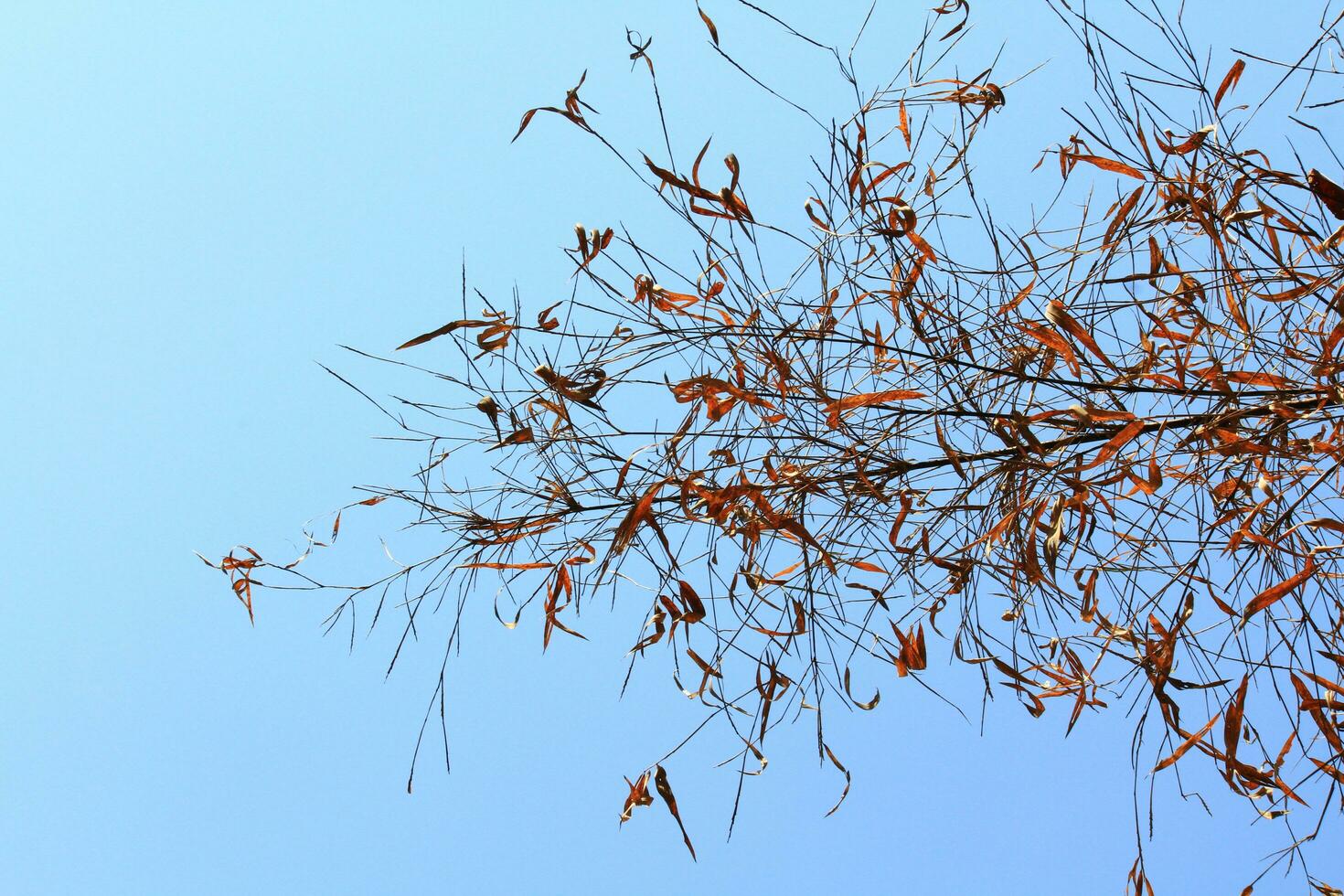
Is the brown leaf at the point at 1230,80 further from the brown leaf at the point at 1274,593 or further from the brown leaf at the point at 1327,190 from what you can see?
the brown leaf at the point at 1274,593

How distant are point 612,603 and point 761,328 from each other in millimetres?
391

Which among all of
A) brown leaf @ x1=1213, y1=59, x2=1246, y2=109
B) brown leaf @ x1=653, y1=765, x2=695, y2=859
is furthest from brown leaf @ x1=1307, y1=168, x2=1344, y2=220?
brown leaf @ x1=653, y1=765, x2=695, y2=859

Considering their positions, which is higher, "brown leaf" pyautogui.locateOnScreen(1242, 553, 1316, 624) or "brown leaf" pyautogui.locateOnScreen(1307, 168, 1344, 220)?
"brown leaf" pyautogui.locateOnScreen(1307, 168, 1344, 220)

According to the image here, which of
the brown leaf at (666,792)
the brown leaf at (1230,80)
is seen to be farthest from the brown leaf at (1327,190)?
the brown leaf at (666,792)

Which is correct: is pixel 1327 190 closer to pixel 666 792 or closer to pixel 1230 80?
pixel 1230 80

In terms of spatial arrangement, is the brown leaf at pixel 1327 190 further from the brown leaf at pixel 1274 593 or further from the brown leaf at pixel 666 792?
the brown leaf at pixel 666 792

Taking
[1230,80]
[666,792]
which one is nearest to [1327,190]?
[1230,80]

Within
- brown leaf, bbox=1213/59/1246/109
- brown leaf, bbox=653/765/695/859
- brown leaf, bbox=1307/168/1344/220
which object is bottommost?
brown leaf, bbox=653/765/695/859

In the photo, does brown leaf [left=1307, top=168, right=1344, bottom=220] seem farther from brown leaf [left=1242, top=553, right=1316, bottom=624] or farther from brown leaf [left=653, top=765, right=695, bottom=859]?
brown leaf [left=653, top=765, right=695, bottom=859]

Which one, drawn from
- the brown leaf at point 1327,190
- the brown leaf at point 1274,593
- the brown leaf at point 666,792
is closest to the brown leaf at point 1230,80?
the brown leaf at point 1327,190

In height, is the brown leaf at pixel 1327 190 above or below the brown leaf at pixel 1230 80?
below

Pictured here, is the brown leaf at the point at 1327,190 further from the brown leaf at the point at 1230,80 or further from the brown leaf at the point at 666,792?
the brown leaf at the point at 666,792

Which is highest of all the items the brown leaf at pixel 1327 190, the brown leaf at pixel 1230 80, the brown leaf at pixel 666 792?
the brown leaf at pixel 1230 80

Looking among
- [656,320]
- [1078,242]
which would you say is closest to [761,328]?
[656,320]
